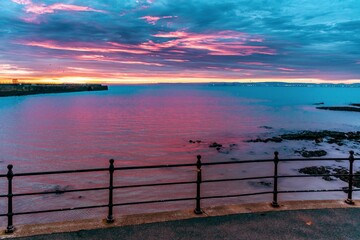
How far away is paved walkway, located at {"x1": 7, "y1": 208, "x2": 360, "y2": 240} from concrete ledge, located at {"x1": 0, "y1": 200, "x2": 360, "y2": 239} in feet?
0.63

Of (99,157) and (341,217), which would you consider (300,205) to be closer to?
(341,217)

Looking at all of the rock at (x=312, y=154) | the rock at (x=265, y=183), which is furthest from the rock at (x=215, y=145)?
the rock at (x=265, y=183)

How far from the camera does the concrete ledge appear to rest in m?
6.19

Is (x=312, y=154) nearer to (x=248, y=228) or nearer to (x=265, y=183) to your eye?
(x=265, y=183)

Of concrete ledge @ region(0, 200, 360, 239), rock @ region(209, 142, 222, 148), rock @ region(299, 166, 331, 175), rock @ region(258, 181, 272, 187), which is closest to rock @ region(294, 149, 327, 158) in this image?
rock @ region(299, 166, 331, 175)

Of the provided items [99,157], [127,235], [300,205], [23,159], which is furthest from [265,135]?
[127,235]

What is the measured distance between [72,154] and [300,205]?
100ft

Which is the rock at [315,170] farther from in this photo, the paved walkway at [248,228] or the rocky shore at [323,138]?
the paved walkway at [248,228]

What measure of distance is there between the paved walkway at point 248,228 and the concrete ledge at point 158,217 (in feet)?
0.63

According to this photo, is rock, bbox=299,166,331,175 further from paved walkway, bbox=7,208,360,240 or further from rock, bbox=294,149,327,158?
paved walkway, bbox=7,208,360,240

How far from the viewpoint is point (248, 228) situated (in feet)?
21.0

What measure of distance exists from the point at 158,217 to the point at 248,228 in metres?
2.05

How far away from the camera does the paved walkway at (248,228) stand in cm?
602

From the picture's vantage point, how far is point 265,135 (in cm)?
4812
